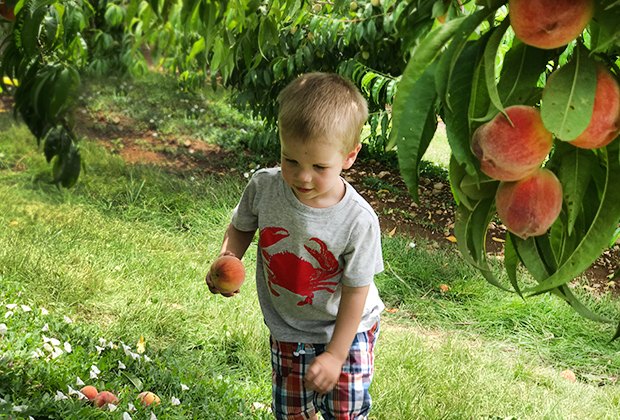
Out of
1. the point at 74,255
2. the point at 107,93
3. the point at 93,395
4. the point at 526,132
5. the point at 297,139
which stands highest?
the point at 526,132

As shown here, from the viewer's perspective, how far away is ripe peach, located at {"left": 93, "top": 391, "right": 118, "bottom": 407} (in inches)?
87.3

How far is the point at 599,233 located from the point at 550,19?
233 millimetres

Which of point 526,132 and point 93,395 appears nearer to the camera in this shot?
point 526,132

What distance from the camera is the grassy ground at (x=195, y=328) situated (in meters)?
2.60

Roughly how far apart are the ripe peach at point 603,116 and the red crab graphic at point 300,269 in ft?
3.98

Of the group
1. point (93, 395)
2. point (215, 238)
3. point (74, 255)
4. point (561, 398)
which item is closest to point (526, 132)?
point (93, 395)

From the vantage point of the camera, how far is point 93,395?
2.29 m

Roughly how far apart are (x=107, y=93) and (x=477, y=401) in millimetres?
5901

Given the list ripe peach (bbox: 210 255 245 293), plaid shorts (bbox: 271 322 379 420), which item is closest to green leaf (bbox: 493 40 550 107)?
ripe peach (bbox: 210 255 245 293)

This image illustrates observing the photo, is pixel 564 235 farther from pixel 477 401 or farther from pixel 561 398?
pixel 561 398

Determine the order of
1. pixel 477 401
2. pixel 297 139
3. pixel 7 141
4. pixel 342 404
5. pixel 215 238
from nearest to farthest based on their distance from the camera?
1. pixel 297 139
2. pixel 342 404
3. pixel 477 401
4. pixel 215 238
5. pixel 7 141

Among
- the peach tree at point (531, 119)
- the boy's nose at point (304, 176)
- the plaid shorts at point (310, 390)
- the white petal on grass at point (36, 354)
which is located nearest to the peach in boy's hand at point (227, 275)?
the plaid shorts at point (310, 390)

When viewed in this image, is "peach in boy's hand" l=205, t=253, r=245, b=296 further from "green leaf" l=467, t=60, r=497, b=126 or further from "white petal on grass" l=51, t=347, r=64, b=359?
"green leaf" l=467, t=60, r=497, b=126

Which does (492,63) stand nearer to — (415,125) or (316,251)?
(415,125)
